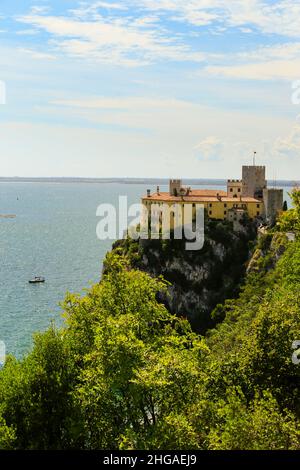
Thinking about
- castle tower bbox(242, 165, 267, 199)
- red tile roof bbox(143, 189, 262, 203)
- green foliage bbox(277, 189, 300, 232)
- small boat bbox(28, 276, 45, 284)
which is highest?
castle tower bbox(242, 165, 267, 199)

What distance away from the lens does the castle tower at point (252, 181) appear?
10800cm

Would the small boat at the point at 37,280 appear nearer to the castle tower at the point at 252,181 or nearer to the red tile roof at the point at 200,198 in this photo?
the red tile roof at the point at 200,198

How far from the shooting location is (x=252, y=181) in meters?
108

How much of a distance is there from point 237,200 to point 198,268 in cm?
1768

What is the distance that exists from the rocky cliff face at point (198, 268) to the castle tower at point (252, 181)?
48.8 feet

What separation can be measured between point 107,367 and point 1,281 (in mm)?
91314

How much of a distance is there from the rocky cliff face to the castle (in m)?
4.80

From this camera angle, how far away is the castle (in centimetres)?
10006

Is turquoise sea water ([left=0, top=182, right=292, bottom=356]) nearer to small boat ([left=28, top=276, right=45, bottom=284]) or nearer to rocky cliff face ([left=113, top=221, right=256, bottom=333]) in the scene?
small boat ([left=28, top=276, right=45, bottom=284])

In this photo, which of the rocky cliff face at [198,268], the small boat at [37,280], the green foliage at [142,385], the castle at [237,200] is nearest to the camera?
the green foliage at [142,385]

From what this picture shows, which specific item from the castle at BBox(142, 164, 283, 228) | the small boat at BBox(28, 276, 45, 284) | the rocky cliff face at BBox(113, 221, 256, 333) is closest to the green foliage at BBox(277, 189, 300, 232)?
the rocky cliff face at BBox(113, 221, 256, 333)

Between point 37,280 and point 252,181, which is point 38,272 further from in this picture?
point 252,181

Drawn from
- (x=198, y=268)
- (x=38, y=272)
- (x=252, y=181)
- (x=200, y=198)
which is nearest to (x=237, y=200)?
(x=200, y=198)

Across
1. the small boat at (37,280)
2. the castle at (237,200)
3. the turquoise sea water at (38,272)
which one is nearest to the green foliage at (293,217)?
the turquoise sea water at (38,272)
